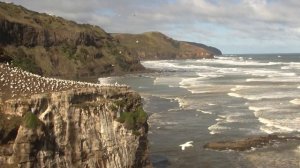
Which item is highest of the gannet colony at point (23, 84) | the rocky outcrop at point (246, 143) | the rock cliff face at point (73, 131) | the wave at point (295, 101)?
the gannet colony at point (23, 84)

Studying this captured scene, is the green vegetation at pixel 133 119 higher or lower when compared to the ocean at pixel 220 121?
higher

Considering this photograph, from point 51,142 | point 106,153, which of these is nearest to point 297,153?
point 106,153

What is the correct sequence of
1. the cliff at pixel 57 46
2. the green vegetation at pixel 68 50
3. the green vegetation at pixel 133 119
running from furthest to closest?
the green vegetation at pixel 68 50 → the cliff at pixel 57 46 → the green vegetation at pixel 133 119

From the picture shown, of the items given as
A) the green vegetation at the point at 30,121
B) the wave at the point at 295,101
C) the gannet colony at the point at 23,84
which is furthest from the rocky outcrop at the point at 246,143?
the green vegetation at the point at 30,121

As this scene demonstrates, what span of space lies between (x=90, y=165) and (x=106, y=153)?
0.82 m

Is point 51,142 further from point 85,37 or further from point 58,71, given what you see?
point 85,37

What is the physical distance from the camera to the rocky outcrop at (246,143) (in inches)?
1465

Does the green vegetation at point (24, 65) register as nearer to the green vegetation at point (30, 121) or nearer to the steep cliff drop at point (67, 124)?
the steep cliff drop at point (67, 124)

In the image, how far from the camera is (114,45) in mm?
136500

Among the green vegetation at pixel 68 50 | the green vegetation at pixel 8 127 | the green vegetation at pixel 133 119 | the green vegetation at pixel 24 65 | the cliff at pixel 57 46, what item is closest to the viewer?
the green vegetation at pixel 8 127

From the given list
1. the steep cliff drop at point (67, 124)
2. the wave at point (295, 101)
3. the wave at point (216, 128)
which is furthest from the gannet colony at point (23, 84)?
the wave at point (295, 101)

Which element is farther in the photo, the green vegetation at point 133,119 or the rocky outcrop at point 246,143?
the rocky outcrop at point 246,143

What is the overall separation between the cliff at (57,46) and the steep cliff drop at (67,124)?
7071 cm

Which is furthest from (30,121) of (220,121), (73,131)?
(220,121)
